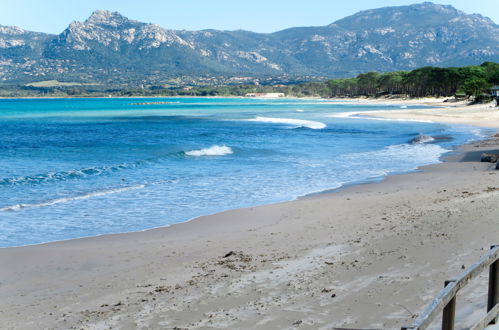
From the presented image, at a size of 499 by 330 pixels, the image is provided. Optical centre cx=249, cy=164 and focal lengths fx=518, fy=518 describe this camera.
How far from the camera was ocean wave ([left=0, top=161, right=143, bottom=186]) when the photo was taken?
23.4 m

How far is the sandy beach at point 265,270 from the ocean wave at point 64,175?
1182cm

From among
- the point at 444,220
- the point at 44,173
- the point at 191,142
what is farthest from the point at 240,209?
the point at 191,142

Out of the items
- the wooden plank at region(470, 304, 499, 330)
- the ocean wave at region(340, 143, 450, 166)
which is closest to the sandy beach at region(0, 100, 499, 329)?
the wooden plank at region(470, 304, 499, 330)

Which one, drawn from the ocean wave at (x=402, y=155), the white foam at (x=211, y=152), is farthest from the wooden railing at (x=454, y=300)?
the white foam at (x=211, y=152)

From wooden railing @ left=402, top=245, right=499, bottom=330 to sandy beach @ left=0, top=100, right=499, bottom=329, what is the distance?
3.34 feet

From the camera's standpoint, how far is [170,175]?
24828mm

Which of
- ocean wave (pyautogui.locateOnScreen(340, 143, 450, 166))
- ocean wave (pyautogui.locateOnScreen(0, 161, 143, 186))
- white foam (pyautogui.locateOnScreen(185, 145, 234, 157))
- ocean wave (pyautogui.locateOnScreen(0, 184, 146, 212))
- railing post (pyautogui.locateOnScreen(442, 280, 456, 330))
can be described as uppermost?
railing post (pyautogui.locateOnScreen(442, 280, 456, 330))

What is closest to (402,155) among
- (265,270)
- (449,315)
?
(265,270)

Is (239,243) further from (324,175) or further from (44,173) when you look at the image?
(44,173)

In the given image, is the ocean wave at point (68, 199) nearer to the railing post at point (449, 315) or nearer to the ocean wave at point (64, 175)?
the ocean wave at point (64, 175)

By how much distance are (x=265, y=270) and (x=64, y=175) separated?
61.3 feet

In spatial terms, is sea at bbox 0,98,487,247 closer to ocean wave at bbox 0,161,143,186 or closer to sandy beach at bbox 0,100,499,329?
ocean wave at bbox 0,161,143,186

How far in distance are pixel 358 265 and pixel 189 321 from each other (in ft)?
11.2

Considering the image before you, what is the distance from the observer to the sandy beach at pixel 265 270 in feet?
23.1
